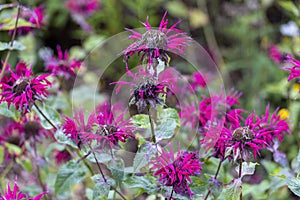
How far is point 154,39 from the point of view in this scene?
0.85 m

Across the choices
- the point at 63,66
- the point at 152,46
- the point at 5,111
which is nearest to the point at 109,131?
the point at 152,46

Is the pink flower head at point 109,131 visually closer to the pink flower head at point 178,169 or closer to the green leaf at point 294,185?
the pink flower head at point 178,169

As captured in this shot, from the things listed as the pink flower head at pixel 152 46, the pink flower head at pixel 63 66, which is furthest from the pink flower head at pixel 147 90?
the pink flower head at pixel 63 66

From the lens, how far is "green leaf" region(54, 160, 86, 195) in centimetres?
109

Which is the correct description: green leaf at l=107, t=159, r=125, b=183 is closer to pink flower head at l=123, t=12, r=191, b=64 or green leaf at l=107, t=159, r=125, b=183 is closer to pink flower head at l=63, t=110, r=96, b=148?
pink flower head at l=63, t=110, r=96, b=148

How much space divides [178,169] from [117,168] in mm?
175

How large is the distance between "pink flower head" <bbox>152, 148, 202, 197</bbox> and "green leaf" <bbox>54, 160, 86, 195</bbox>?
287 mm

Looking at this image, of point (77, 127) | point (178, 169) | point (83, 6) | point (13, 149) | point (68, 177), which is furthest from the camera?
point (83, 6)

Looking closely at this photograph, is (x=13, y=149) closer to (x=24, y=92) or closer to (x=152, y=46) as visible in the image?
(x=24, y=92)

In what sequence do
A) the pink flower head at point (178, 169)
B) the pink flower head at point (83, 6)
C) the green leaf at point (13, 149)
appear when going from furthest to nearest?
the pink flower head at point (83, 6) → the green leaf at point (13, 149) → the pink flower head at point (178, 169)

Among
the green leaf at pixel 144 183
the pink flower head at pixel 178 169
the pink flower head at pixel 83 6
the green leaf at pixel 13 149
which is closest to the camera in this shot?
the pink flower head at pixel 178 169

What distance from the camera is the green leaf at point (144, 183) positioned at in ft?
3.12

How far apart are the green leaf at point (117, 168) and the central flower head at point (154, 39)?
27cm

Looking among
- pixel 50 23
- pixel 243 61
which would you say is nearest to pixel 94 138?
pixel 243 61
